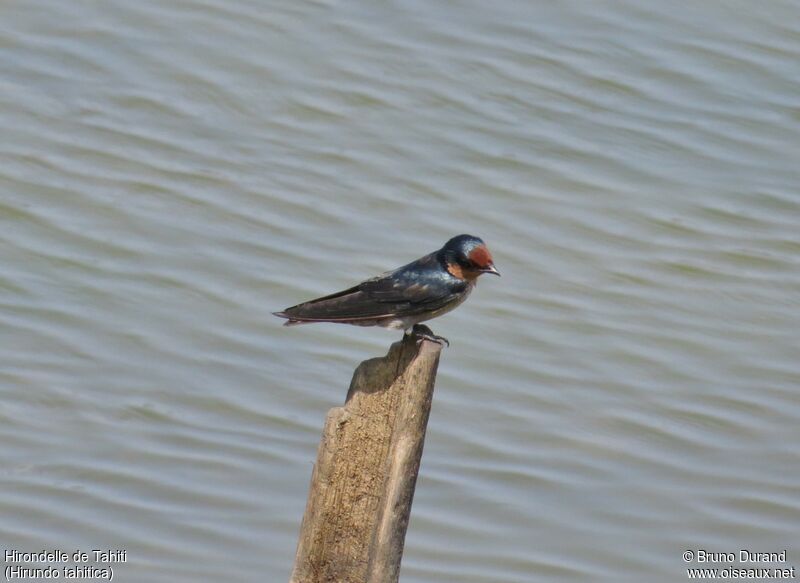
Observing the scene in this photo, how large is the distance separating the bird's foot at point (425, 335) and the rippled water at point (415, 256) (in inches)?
58.6

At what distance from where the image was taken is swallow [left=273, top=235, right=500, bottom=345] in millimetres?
5102

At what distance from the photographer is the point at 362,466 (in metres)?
4.37

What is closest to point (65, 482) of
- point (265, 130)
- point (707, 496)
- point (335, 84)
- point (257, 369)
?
point (257, 369)

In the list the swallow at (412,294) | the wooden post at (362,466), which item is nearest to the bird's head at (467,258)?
the swallow at (412,294)

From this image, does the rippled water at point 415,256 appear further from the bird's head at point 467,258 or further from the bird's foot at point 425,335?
the bird's head at point 467,258

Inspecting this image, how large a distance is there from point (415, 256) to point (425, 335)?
13.5 ft

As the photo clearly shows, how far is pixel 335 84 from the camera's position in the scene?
1161 cm

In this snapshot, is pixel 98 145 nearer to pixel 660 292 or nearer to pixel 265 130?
pixel 265 130

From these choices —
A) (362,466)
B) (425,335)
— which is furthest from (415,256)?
(362,466)

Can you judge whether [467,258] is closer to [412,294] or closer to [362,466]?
[412,294]

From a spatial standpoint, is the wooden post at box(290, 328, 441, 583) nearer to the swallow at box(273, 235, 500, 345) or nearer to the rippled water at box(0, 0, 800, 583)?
the swallow at box(273, 235, 500, 345)

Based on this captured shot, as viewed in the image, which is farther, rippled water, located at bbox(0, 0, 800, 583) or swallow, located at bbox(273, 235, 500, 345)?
rippled water, located at bbox(0, 0, 800, 583)

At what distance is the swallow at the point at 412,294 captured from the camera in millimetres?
5102

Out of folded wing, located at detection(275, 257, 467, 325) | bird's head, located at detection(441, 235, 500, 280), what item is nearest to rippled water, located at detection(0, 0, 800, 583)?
folded wing, located at detection(275, 257, 467, 325)
